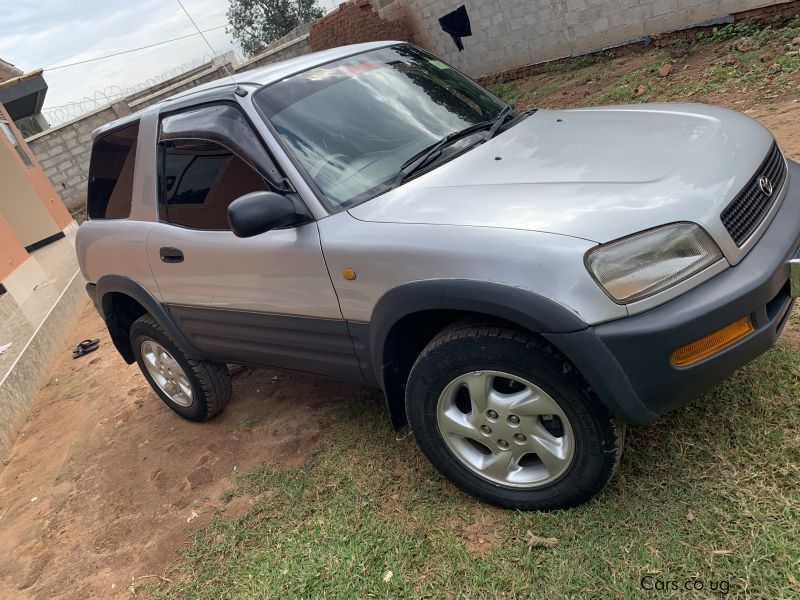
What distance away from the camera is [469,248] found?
2.12 meters

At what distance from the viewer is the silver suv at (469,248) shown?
196 cm

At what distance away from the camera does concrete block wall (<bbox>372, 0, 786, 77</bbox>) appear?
827cm

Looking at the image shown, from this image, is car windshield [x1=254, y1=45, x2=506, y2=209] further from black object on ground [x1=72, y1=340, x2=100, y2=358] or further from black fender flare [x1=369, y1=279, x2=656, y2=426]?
black object on ground [x1=72, y1=340, x2=100, y2=358]

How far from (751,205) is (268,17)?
44999 millimetres

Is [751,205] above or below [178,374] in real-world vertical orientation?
above

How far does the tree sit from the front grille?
137 feet

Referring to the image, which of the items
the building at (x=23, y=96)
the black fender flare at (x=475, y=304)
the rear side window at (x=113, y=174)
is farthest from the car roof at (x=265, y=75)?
the building at (x=23, y=96)

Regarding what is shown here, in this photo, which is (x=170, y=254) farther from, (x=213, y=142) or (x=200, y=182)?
(x=213, y=142)

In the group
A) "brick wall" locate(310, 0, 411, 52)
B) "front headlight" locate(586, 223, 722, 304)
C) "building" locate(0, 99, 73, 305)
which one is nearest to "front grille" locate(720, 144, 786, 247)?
"front headlight" locate(586, 223, 722, 304)

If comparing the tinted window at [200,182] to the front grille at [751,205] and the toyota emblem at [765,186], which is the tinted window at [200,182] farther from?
the toyota emblem at [765,186]

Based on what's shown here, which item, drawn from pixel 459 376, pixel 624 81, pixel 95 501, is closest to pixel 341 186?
pixel 459 376

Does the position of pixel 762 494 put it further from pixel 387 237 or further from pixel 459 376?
pixel 387 237

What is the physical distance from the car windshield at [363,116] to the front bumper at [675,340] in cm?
122

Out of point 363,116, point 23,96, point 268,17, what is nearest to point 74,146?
point 23,96
